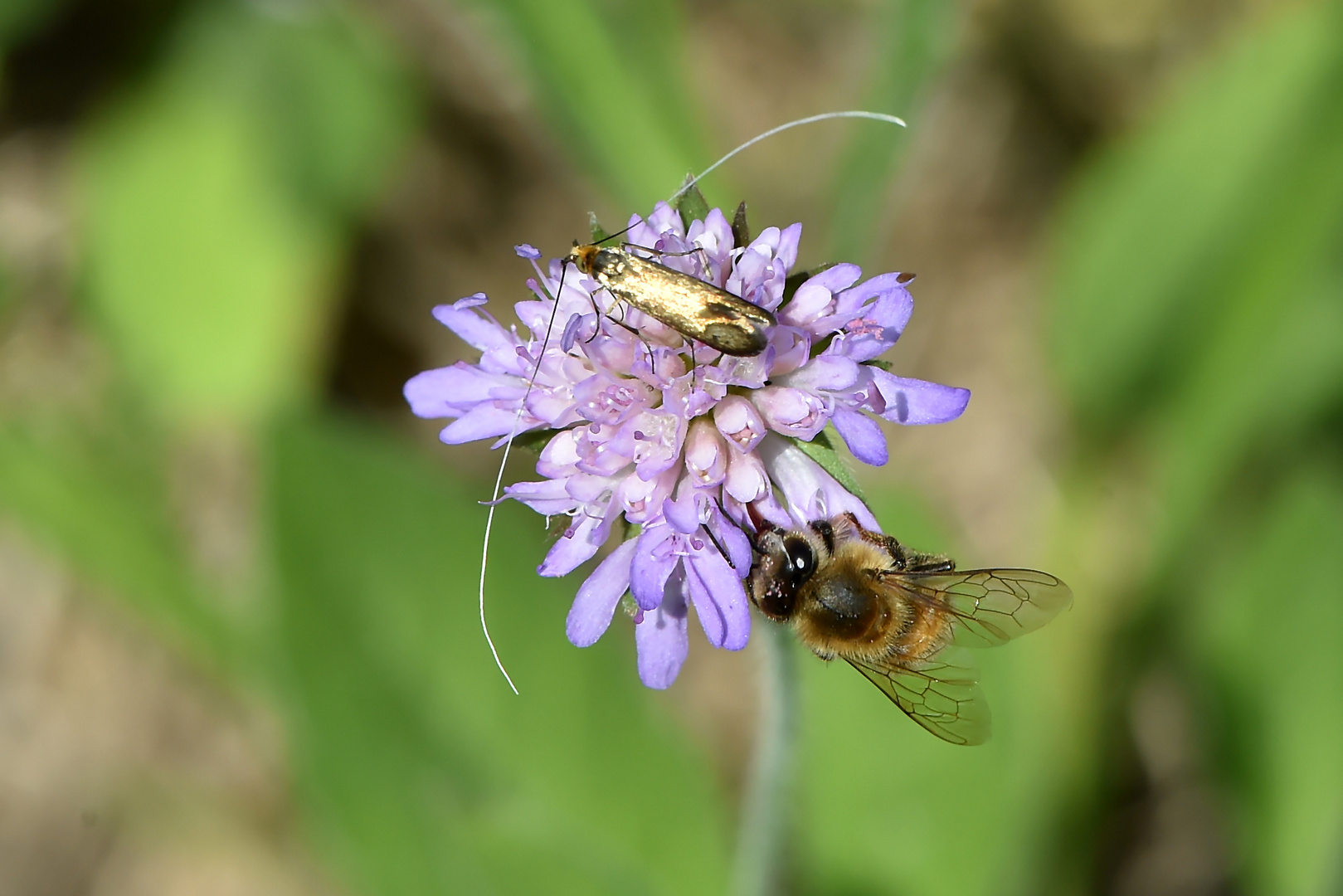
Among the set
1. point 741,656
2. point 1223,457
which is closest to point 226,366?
point 741,656

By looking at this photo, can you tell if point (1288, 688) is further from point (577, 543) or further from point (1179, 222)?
point (577, 543)

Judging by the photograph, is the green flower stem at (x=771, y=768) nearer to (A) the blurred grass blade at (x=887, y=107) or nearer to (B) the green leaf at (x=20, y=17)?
(A) the blurred grass blade at (x=887, y=107)

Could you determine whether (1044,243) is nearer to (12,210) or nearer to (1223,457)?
(1223,457)

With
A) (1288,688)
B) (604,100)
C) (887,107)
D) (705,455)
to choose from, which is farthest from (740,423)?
(1288,688)

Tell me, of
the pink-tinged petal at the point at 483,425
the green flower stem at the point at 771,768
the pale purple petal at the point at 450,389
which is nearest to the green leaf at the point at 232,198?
the pale purple petal at the point at 450,389

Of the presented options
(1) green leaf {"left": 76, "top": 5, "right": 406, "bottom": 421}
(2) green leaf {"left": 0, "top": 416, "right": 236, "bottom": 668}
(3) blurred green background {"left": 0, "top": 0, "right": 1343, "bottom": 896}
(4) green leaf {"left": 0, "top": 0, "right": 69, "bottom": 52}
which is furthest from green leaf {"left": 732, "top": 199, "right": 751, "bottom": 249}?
(4) green leaf {"left": 0, "top": 0, "right": 69, "bottom": 52}

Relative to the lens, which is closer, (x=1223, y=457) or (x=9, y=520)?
(x=1223, y=457)

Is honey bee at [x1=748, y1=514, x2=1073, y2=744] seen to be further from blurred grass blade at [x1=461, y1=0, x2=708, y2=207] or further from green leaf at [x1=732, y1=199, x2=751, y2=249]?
blurred grass blade at [x1=461, y1=0, x2=708, y2=207]
